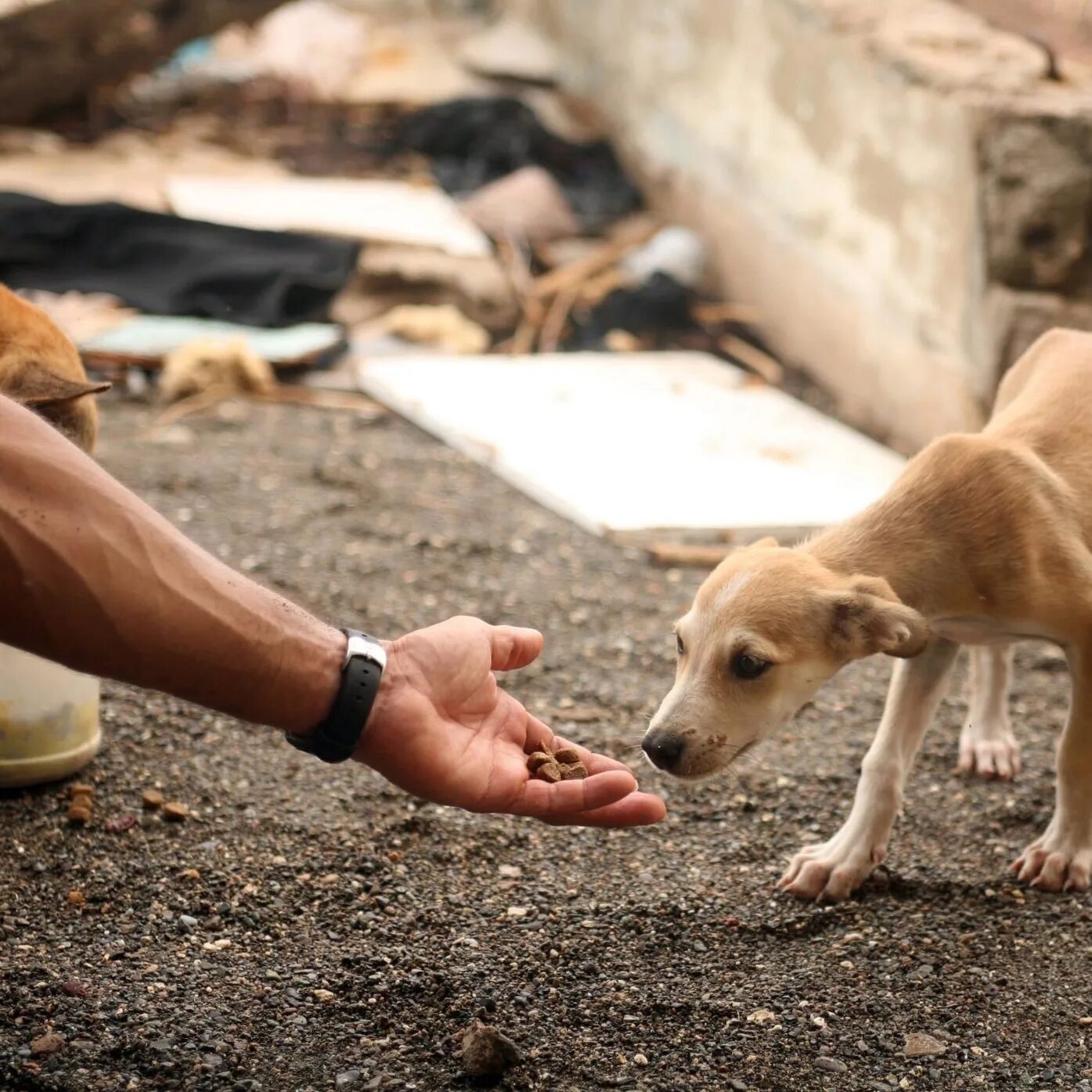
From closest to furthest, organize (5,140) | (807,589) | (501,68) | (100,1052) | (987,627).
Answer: (100,1052), (807,589), (987,627), (5,140), (501,68)

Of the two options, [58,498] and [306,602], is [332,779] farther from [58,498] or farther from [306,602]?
[58,498]

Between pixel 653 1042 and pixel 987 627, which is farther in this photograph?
pixel 987 627

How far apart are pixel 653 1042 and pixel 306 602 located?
7.61 feet

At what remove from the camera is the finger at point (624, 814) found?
295 centimetres

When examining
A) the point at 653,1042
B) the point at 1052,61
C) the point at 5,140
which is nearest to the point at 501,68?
the point at 5,140

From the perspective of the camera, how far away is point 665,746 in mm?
3227

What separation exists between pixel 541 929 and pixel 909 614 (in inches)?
41.5

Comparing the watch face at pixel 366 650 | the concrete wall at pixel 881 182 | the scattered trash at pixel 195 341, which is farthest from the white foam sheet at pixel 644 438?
the watch face at pixel 366 650

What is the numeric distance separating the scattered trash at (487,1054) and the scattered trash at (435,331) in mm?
5414

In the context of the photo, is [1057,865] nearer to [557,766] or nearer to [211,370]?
[557,766]

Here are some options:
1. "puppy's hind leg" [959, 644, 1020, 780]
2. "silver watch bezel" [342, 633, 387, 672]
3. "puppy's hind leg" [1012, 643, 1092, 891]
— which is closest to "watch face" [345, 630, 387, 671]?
"silver watch bezel" [342, 633, 387, 672]

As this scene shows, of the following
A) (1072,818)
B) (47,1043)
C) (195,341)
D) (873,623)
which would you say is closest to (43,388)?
(47,1043)

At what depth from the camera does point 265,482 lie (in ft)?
19.8

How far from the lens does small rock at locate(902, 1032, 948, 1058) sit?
296cm
